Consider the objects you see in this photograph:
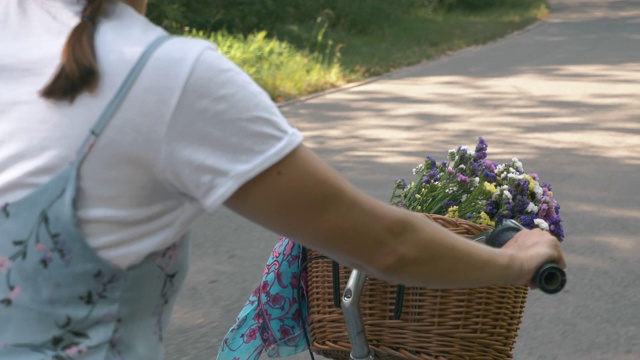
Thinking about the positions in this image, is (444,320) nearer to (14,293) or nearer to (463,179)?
(463,179)

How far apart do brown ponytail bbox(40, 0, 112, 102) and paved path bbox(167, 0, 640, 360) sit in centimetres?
337

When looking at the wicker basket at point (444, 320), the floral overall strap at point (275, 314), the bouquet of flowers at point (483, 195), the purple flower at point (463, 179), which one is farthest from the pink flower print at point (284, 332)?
the purple flower at point (463, 179)

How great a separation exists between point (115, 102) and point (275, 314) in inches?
42.1

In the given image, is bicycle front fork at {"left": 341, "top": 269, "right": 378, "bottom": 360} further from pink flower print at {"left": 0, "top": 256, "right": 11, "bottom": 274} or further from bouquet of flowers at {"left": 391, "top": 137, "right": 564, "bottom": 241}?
pink flower print at {"left": 0, "top": 256, "right": 11, "bottom": 274}

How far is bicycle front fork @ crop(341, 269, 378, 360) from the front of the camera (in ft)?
7.02

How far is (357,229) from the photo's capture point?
153 centimetres

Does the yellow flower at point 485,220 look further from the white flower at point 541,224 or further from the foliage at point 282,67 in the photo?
the foliage at point 282,67

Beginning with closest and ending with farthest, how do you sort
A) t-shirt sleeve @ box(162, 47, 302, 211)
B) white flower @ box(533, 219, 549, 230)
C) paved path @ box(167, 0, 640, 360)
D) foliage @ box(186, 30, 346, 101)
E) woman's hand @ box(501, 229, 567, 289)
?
t-shirt sleeve @ box(162, 47, 302, 211) < woman's hand @ box(501, 229, 567, 289) < white flower @ box(533, 219, 549, 230) < paved path @ box(167, 0, 640, 360) < foliage @ box(186, 30, 346, 101)

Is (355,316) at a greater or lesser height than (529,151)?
greater

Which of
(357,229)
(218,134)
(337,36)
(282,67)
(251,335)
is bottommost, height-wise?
(337,36)

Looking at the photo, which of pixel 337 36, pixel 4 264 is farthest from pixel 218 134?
pixel 337 36

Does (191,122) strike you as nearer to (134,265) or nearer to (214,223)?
(134,265)

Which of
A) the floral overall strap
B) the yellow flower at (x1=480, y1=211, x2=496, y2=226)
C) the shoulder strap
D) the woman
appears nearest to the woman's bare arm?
the woman

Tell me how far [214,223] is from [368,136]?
337cm
